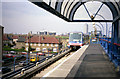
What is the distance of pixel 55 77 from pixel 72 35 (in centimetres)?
2206

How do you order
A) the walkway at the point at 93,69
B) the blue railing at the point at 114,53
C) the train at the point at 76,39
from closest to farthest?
the walkway at the point at 93,69 < the blue railing at the point at 114,53 < the train at the point at 76,39

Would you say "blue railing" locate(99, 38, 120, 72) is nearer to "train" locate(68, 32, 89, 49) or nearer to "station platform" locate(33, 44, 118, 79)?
"station platform" locate(33, 44, 118, 79)

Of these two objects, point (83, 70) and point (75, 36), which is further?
point (75, 36)

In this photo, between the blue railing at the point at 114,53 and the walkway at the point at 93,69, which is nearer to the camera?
the walkway at the point at 93,69

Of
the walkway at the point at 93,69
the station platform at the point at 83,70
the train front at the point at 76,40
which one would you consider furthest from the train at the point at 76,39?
the walkway at the point at 93,69

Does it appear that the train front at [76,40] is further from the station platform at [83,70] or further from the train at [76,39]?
the station platform at [83,70]

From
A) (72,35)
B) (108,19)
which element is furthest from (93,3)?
(72,35)

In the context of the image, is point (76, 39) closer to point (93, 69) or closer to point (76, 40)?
point (76, 40)

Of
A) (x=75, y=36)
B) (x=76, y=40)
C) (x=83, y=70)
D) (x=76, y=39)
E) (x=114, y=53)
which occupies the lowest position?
(x=83, y=70)

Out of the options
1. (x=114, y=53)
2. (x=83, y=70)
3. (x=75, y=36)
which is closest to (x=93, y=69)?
(x=83, y=70)

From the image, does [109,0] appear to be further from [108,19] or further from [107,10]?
[108,19]

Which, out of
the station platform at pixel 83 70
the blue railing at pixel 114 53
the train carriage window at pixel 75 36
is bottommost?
the station platform at pixel 83 70

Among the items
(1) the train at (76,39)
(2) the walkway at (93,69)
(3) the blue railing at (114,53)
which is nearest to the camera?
(2) the walkway at (93,69)

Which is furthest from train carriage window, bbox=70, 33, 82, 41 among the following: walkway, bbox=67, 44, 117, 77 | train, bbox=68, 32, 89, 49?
walkway, bbox=67, 44, 117, 77
